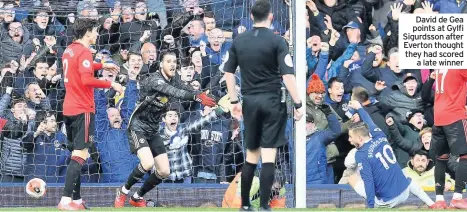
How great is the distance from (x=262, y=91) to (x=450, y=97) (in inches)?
136

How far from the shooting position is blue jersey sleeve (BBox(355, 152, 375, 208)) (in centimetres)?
1420

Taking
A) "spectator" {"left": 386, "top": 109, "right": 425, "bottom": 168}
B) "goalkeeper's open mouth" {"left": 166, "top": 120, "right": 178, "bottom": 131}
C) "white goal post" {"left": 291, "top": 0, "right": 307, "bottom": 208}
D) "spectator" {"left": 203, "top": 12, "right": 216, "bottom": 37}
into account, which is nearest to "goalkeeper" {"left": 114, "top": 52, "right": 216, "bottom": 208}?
"white goal post" {"left": 291, "top": 0, "right": 307, "bottom": 208}

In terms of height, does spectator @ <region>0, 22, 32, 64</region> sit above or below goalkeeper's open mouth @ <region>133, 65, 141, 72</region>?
above

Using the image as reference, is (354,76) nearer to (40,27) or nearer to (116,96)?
(116,96)

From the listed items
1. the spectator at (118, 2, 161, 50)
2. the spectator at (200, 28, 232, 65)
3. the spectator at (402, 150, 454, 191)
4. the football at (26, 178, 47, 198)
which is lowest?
the football at (26, 178, 47, 198)

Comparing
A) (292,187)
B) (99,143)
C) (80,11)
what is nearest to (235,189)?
(292,187)

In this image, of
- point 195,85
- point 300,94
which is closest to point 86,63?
Result: point 300,94

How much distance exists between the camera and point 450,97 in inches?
537

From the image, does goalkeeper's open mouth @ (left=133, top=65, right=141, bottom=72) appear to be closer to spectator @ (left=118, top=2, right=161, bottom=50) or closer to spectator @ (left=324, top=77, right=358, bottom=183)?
spectator @ (left=118, top=2, right=161, bottom=50)

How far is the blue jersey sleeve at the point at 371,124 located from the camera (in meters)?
14.6

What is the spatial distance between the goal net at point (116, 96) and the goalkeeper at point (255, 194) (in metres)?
0.43

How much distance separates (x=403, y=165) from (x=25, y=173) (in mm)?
4700

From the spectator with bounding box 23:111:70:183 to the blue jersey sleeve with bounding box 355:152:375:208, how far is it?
372cm

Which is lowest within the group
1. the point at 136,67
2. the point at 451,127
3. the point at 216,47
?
the point at 451,127
